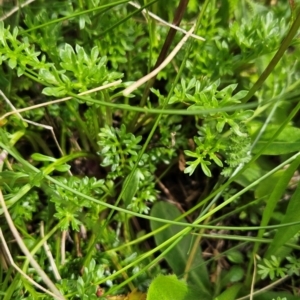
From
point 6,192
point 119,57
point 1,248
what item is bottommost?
point 1,248

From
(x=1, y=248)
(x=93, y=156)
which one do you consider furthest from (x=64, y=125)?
(x=1, y=248)

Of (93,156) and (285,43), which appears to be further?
(93,156)

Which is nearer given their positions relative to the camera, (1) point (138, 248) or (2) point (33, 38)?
(2) point (33, 38)

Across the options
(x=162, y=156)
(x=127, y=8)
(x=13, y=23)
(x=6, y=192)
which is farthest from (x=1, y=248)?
(x=127, y=8)

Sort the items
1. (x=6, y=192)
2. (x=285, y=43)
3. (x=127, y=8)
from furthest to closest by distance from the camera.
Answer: (x=127, y=8) → (x=6, y=192) → (x=285, y=43)

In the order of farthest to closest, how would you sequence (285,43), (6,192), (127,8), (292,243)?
(127,8) < (292,243) < (6,192) < (285,43)

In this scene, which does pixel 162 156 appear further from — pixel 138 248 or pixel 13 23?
pixel 13 23

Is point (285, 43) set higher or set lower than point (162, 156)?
higher

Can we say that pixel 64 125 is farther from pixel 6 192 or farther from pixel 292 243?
pixel 292 243

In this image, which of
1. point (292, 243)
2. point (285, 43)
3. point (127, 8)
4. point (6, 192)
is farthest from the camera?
point (127, 8)

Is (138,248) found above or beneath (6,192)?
beneath
